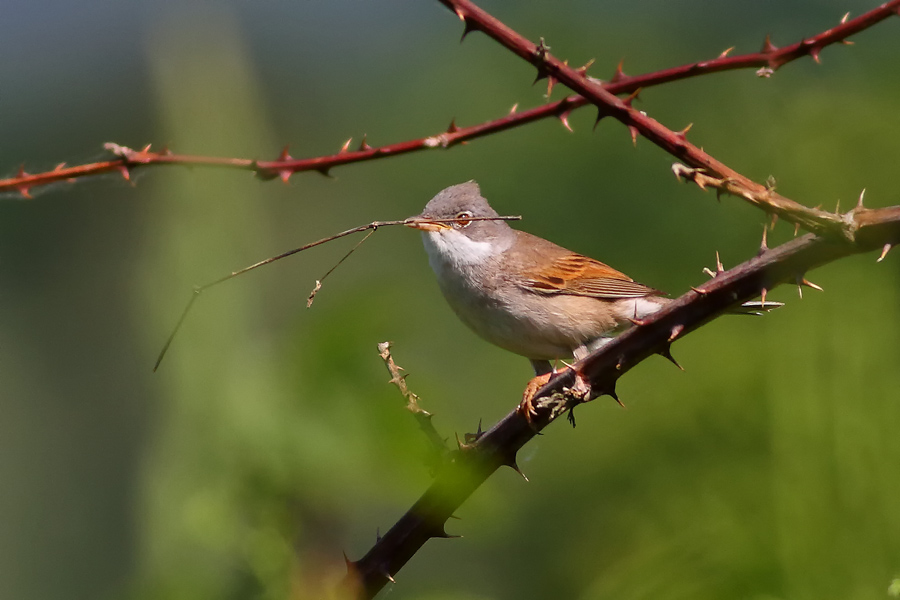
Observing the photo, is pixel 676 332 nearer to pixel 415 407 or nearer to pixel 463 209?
pixel 415 407

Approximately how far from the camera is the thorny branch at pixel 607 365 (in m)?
1.44

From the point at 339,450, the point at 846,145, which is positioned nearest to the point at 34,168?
Result: the point at 339,450

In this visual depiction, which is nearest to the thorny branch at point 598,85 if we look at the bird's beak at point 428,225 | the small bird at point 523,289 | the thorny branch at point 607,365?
the thorny branch at point 607,365

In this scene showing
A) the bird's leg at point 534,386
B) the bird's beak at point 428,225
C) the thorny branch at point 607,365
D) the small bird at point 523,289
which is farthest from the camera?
the bird's beak at point 428,225

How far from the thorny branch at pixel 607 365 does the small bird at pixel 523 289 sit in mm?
1573

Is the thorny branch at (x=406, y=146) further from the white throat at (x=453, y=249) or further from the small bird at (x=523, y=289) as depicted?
the white throat at (x=453, y=249)

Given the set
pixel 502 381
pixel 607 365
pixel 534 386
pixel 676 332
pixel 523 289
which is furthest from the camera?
pixel 502 381

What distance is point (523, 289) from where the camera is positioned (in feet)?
12.3

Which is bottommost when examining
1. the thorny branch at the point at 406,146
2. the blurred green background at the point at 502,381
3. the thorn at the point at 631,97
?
the blurred green background at the point at 502,381

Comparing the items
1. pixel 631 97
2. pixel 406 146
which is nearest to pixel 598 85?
pixel 631 97

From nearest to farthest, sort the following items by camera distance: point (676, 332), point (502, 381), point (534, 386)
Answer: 1. point (676, 332)
2. point (534, 386)
3. point (502, 381)

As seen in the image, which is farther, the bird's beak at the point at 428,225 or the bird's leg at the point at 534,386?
the bird's beak at the point at 428,225

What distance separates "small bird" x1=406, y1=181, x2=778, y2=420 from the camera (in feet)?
11.8

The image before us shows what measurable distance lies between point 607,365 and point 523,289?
195 cm
